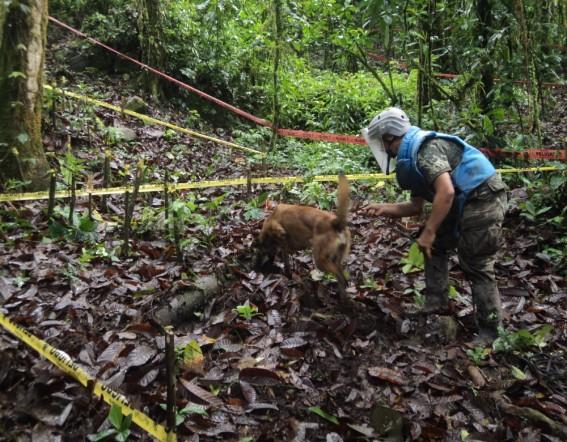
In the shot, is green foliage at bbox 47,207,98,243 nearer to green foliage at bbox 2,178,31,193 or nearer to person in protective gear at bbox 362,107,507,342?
green foliage at bbox 2,178,31,193

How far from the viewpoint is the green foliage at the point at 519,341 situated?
3.77 metres

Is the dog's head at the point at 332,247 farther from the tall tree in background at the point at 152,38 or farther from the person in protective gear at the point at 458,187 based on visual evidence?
the tall tree in background at the point at 152,38

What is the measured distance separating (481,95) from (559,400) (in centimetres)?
567

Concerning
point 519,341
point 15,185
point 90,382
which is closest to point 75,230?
point 15,185

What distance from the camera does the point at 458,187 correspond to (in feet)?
12.7

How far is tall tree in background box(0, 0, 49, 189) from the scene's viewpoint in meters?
5.82

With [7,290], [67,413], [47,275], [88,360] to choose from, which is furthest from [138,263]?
[67,413]

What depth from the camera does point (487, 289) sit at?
4004 millimetres

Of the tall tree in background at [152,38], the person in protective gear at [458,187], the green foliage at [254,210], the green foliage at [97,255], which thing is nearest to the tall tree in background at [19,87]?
the green foliage at [97,255]

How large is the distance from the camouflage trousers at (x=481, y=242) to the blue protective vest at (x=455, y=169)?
0.13 metres

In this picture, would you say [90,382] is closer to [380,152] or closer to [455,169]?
[380,152]

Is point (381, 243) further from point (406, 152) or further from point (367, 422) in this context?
point (367, 422)

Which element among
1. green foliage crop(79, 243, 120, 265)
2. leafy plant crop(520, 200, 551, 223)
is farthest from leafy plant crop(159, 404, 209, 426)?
leafy plant crop(520, 200, 551, 223)

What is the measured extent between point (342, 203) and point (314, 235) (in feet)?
1.99
